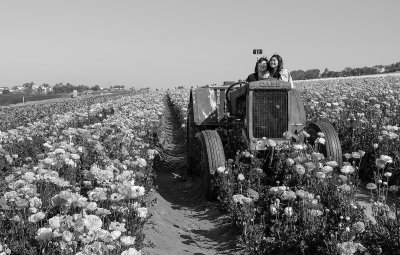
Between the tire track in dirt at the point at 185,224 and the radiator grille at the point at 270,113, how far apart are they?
1.37m

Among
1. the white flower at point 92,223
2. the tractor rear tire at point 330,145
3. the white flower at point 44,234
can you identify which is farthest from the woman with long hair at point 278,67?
the white flower at point 44,234

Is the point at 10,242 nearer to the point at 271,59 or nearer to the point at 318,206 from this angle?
the point at 318,206

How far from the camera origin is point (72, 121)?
1343cm

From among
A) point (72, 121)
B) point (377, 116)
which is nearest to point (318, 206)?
point (377, 116)

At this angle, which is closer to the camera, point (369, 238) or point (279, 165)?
point (369, 238)

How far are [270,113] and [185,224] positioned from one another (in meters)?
2.15

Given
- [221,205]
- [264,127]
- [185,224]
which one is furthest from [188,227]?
[264,127]

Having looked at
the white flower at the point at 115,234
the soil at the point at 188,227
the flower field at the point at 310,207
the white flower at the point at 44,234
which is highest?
the white flower at the point at 44,234

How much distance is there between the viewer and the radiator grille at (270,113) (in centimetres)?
757

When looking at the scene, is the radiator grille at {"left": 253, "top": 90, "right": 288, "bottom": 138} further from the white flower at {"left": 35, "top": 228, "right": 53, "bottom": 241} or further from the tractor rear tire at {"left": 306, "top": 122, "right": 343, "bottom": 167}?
the white flower at {"left": 35, "top": 228, "right": 53, "bottom": 241}

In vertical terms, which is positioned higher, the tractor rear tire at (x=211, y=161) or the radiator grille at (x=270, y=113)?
the radiator grille at (x=270, y=113)

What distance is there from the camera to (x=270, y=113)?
761 centimetres

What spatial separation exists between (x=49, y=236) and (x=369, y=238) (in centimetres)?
274

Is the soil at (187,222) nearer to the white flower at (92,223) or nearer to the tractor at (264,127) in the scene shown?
the tractor at (264,127)
